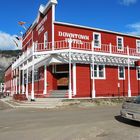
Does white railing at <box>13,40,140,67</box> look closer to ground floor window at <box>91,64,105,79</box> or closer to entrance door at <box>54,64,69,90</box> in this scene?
ground floor window at <box>91,64,105,79</box>

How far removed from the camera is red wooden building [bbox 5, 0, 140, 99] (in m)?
22.6

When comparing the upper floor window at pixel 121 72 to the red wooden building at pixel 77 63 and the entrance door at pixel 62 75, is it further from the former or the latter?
the entrance door at pixel 62 75

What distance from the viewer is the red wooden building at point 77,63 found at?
891 inches

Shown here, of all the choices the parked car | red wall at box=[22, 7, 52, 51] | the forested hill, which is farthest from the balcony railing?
the forested hill

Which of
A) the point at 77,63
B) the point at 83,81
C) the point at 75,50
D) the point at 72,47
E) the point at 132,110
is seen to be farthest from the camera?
the point at 72,47

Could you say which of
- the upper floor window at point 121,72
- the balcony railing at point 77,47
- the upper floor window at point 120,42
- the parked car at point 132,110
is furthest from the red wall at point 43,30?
the parked car at point 132,110

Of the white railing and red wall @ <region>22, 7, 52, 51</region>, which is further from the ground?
red wall @ <region>22, 7, 52, 51</region>

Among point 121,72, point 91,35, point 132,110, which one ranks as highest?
point 91,35

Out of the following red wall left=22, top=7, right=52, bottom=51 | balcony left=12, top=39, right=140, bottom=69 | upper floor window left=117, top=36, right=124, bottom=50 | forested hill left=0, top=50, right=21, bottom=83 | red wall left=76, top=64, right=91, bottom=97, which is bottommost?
red wall left=76, top=64, right=91, bottom=97

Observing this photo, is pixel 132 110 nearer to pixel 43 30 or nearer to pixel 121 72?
pixel 121 72

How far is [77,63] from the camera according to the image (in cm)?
2292

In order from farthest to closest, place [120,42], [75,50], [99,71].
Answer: [120,42] < [99,71] < [75,50]

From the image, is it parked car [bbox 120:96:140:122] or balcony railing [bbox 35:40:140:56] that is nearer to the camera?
parked car [bbox 120:96:140:122]

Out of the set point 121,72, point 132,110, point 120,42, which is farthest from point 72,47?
point 132,110
